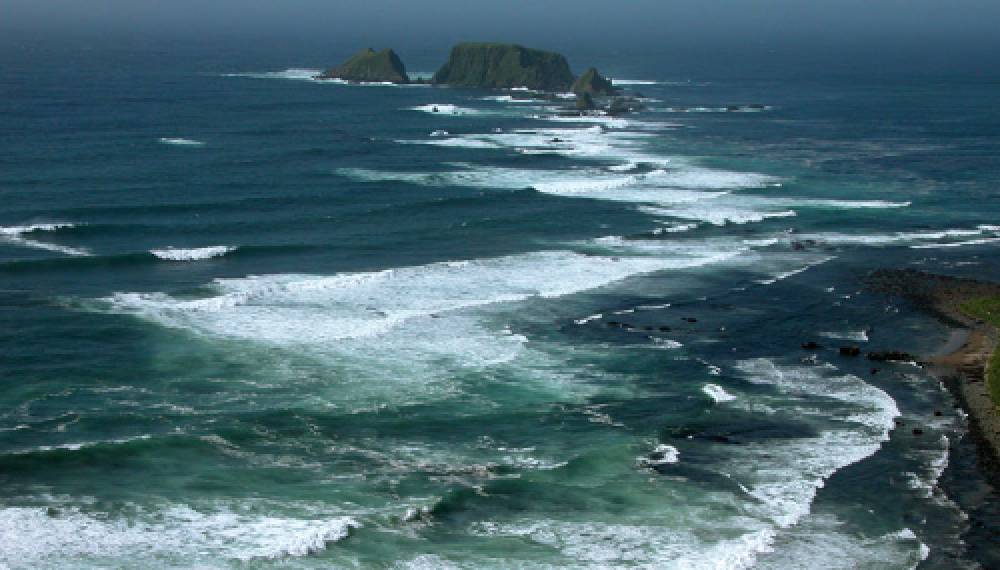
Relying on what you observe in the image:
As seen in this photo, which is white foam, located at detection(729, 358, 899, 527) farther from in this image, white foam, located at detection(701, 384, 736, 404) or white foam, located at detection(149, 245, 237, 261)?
white foam, located at detection(149, 245, 237, 261)

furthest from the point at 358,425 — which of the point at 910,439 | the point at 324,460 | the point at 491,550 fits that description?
the point at 910,439

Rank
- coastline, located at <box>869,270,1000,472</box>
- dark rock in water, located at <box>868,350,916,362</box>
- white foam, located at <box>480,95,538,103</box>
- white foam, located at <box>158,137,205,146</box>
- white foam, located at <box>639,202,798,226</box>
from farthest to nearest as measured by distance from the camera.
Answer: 1. white foam, located at <box>480,95,538,103</box>
2. white foam, located at <box>158,137,205,146</box>
3. white foam, located at <box>639,202,798,226</box>
4. dark rock in water, located at <box>868,350,916,362</box>
5. coastline, located at <box>869,270,1000,472</box>

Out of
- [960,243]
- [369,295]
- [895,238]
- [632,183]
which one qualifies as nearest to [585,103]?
[632,183]

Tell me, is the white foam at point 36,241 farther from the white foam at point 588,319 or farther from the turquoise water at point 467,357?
the white foam at point 588,319

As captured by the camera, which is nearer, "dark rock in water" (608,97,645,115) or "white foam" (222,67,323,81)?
"dark rock in water" (608,97,645,115)

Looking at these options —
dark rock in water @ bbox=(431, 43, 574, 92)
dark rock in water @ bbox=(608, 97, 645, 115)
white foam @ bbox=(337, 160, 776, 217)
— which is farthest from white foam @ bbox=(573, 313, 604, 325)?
dark rock in water @ bbox=(431, 43, 574, 92)

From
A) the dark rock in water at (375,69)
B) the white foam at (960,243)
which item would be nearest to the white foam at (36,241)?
the white foam at (960,243)

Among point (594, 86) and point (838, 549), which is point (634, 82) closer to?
point (594, 86)
